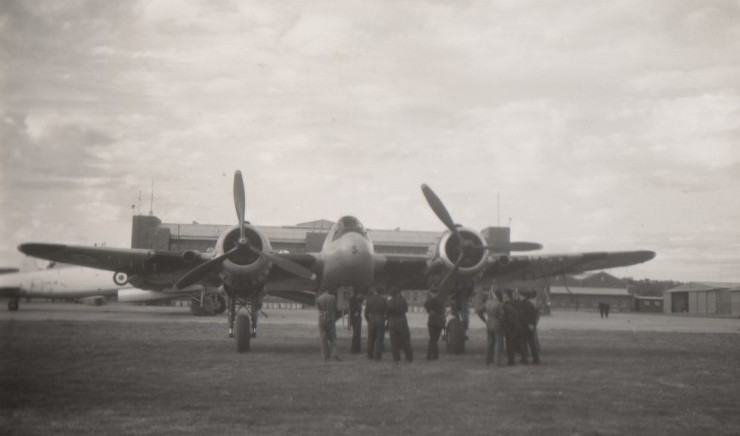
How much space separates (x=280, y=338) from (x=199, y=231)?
57.3 meters

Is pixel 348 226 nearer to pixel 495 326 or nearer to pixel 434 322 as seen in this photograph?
pixel 434 322

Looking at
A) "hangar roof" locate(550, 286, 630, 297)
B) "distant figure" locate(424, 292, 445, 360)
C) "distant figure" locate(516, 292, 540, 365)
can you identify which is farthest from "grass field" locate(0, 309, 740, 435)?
"hangar roof" locate(550, 286, 630, 297)

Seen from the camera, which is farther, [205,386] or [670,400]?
[205,386]

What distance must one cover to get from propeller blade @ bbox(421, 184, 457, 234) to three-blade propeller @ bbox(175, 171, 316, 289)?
3719 millimetres

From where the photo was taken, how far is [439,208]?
55.9 ft

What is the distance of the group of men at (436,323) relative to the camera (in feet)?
46.4

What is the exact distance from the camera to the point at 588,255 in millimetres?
18875

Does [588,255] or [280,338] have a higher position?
[588,255]

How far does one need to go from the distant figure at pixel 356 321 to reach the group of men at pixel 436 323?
141cm

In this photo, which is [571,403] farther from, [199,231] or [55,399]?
[199,231]

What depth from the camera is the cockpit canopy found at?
16844 millimetres

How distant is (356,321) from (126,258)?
6.30 m

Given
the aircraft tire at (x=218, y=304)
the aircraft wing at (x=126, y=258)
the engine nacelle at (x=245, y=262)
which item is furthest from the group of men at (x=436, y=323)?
the aircraft tire at (x=218, y=304)

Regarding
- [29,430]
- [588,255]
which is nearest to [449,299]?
[588,255]
